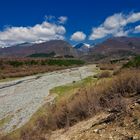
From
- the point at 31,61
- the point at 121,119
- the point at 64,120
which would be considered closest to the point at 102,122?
the point at 121,119

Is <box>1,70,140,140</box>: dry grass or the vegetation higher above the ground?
<box>1,70,140,140</box>: dry grass

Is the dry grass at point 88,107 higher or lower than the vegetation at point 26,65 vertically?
higher

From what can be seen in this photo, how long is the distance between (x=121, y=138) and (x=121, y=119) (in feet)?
4.36

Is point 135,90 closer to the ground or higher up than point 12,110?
higher up

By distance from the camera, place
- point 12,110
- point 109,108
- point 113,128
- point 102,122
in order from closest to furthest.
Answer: point 113,128
point 102,122
point 109,108
point 12,110

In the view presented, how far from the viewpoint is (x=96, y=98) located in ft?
47.6

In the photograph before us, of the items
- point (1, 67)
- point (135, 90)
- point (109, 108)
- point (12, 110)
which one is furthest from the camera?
point (1, 67)

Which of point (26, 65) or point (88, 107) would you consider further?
→ point (26, 65)

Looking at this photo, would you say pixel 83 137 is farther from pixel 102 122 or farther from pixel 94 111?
pixel 94 111

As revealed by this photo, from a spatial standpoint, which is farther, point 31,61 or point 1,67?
point 31,61

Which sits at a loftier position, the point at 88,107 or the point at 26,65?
the point at 88,107

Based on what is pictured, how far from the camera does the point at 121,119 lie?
32.6 feet

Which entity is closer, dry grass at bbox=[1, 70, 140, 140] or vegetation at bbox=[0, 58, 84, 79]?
dry grass at bbox=[1, 70, 140, 140]

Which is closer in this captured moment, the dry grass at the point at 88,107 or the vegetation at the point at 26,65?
the dry grass at the point at 88,107
